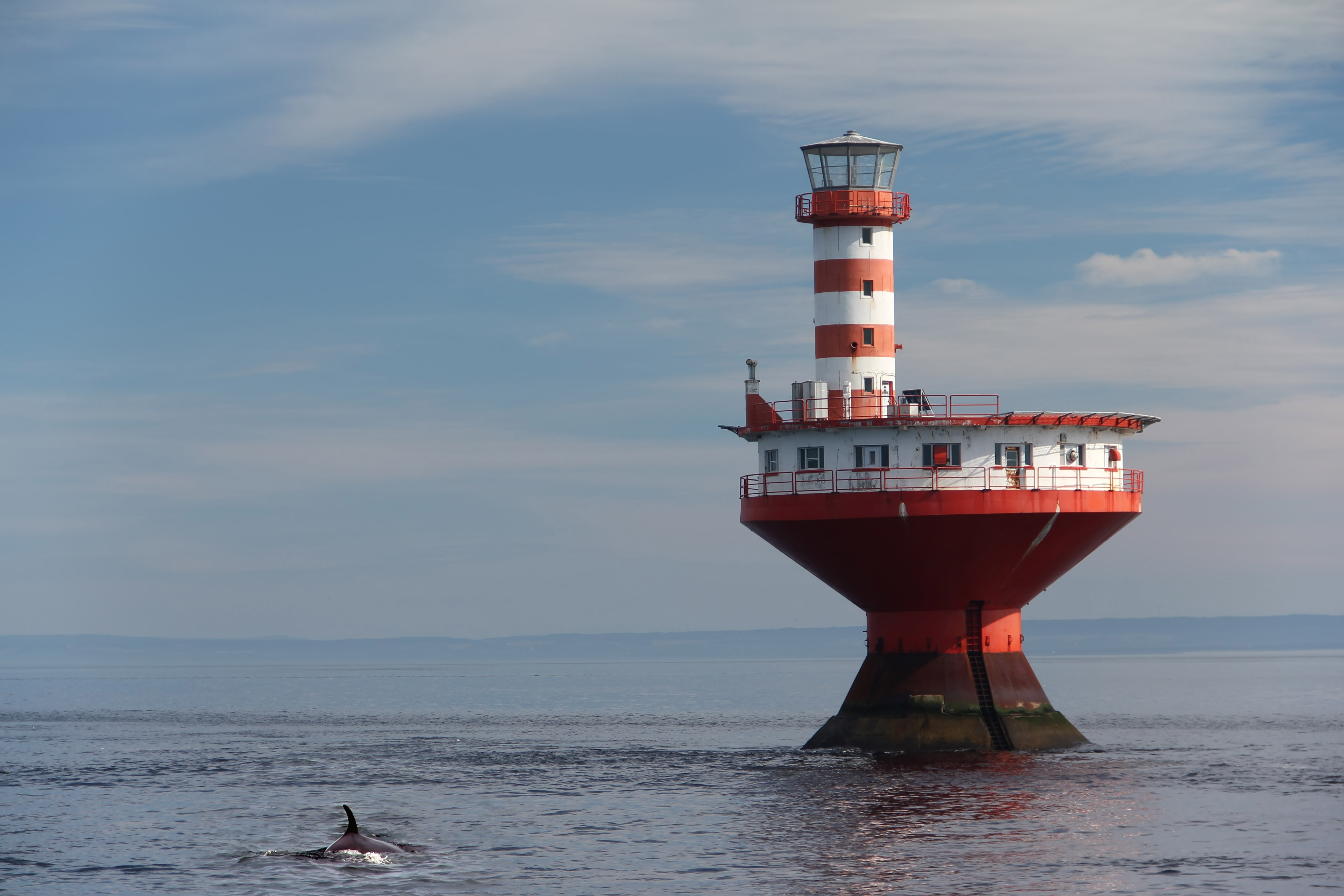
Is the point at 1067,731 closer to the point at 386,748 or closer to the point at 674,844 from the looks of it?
the point at 674,844

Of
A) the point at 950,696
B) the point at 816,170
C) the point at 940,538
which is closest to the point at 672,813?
the point at 950,696

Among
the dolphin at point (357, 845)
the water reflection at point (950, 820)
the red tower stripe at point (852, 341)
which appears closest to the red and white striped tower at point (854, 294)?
the red tower stripe at point (852, 341)

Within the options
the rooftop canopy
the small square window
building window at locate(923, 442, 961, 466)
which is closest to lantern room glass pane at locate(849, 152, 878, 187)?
the rooftop canopy

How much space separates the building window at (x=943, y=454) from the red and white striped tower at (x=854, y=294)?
2.81 meters

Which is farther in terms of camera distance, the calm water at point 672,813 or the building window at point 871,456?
the building window at point 871,456

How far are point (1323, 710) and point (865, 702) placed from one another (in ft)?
199

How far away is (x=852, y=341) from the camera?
50.7 m

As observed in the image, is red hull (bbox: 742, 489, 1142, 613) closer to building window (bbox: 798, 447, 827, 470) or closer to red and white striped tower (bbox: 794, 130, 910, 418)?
building window (bbox: 798, 447, 827, 470)

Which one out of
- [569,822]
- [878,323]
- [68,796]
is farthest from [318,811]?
[878,323]

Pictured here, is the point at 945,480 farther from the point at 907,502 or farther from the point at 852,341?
the point at 852,341

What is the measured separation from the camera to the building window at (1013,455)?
1887 inches

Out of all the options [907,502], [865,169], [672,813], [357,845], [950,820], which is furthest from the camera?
[865,169]

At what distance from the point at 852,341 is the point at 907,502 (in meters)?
6.13

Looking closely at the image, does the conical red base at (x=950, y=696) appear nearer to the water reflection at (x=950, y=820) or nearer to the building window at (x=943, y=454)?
the water reflection at (x=950, y=820)
